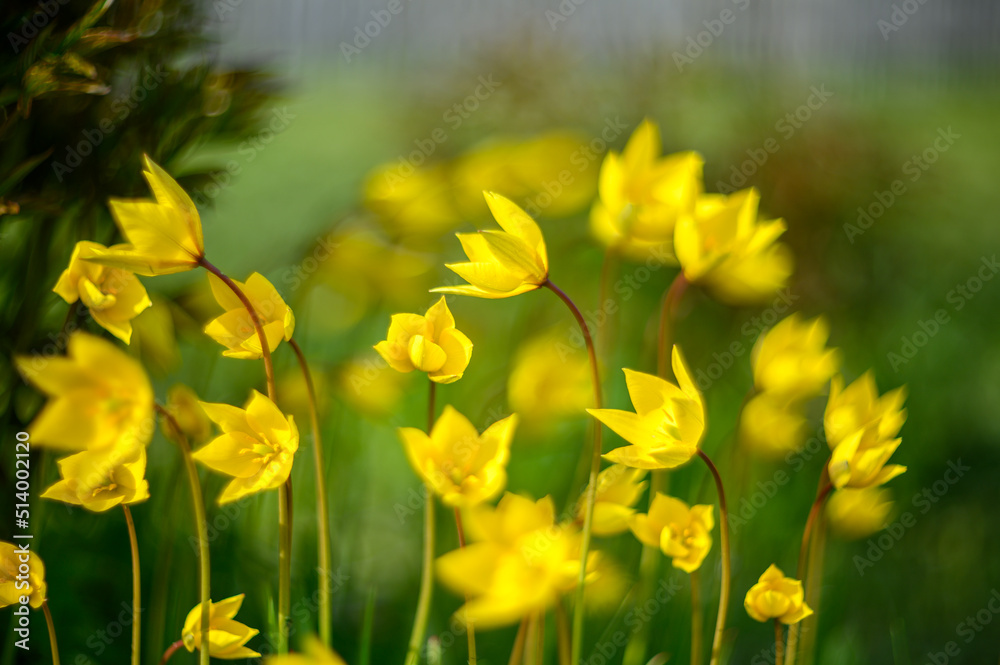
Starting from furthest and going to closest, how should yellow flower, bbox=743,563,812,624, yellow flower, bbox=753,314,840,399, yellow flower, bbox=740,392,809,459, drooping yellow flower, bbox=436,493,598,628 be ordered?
yellow flower, bbox=740,392,809,459 → yellow flower, bbox=753,314,840,399 → yellow flower, bbox=743,563,812,624 → drooping yellow flower, bbox=436,493,598,628

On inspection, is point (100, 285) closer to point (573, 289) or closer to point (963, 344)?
point (573, 289)

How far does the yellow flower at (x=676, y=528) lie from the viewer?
0.46 metres

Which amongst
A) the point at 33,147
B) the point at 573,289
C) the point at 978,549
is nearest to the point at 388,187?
the point at 33,147

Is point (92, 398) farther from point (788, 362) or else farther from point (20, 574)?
point (788, 362)

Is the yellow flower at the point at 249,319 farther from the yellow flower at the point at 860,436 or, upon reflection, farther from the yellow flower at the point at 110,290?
the yellow flower at the point at 860,436

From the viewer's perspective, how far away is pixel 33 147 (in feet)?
2.05

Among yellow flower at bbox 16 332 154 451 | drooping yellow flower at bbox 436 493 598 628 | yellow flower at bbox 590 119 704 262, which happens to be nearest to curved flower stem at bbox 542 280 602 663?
drooping yellow flower at bbox 436 493 598 628

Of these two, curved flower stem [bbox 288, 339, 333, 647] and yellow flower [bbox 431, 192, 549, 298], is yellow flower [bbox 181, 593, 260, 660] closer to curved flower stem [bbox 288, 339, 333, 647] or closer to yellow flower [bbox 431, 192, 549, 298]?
curved flower stem [bbox 288, 339, 333, 647]

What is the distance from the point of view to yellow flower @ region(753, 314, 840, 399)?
551mm

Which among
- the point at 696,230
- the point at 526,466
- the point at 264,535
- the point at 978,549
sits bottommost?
the point at 264,535

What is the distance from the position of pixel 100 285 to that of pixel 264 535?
670 mm

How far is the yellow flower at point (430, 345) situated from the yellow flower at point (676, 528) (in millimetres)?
153

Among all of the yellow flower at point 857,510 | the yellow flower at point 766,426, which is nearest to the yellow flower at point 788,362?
the yellow flower at point 766,426

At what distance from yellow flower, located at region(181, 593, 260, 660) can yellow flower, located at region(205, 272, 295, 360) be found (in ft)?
0.49
